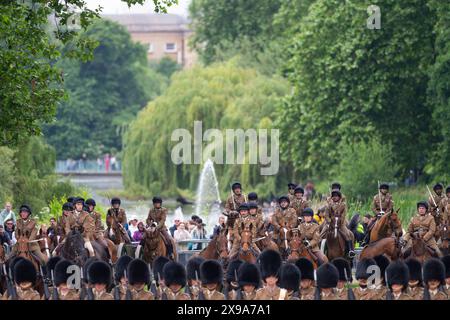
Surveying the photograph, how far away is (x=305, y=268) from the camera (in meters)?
28.7

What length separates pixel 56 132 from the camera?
104m

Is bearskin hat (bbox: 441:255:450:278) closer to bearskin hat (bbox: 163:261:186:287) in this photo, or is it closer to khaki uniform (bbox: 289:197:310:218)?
bearskin hat (bbox: 163:261:186:287)

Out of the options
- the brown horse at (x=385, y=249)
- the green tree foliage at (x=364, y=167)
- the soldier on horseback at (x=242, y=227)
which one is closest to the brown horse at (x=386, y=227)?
the brown horse at (x=385, y=249)

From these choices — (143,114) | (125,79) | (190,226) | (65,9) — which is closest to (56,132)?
(125,79)

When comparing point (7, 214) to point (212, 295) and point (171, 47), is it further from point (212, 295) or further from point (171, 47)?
point (171, 47)

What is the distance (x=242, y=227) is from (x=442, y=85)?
21355 mm

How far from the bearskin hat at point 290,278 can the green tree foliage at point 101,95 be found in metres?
74.2

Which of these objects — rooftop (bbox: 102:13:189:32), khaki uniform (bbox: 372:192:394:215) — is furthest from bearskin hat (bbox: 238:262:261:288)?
rooftop (bbox: 102:13:189:32)

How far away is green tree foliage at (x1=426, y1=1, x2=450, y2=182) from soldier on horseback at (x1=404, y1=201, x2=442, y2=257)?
18787mm

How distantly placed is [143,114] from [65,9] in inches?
1371

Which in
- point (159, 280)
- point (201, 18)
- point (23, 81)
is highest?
point (201, 18)

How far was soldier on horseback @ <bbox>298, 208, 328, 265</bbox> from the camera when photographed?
31.7m

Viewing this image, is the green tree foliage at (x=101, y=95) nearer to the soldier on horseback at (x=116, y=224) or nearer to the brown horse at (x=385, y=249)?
the soldier on horseback at (x=116, y=224)
